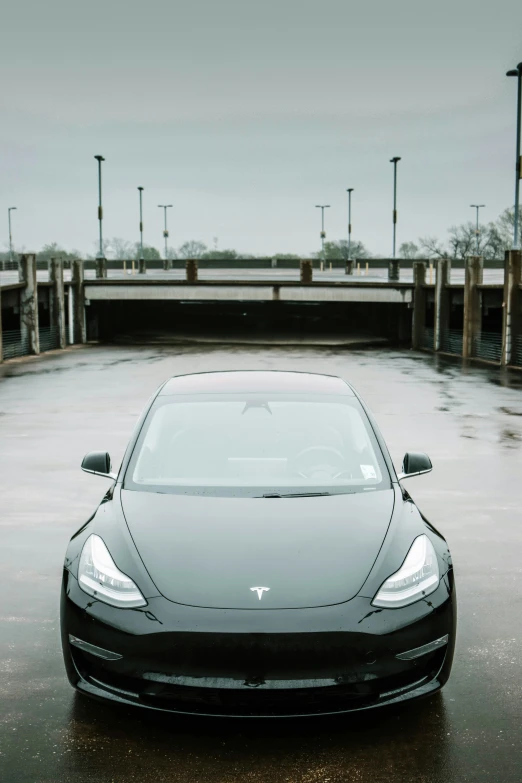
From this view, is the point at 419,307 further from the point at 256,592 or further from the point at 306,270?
the point at 256,592

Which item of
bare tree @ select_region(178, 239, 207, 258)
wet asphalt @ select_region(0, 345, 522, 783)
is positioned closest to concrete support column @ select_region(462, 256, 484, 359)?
wet asphalt @ select_region(0, 345, 522, 783)

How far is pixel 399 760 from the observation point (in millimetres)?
3854

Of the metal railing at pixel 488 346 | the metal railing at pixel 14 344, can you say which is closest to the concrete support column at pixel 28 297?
the metal railing at pixel 14 344

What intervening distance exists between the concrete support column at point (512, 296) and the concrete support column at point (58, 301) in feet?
58.0

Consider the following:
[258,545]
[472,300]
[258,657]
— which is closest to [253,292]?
[472,300]

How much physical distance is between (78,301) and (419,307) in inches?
585

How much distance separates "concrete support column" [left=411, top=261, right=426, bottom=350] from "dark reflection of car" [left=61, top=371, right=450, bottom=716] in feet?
113

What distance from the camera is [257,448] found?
549 centimetres

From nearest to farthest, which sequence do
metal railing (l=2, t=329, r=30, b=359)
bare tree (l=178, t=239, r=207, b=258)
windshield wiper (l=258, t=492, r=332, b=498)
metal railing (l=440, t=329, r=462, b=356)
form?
windshield wiper (l=258, t=492, r=332, b=498) < metal railing (l=2, t=329, r=30, b=359) < metal railing (l=440, t=329, r=462, b=356) < bare tree (l=178, t=239, r=207, b=258)

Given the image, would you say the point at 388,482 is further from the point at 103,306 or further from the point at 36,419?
the point at 103,306

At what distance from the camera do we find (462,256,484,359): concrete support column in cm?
3117

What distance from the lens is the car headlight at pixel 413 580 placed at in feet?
12.9

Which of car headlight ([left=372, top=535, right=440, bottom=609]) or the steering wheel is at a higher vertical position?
the steering wheel

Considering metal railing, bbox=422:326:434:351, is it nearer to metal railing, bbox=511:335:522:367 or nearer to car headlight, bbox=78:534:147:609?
metal railing, bbox=511:335:522:367
